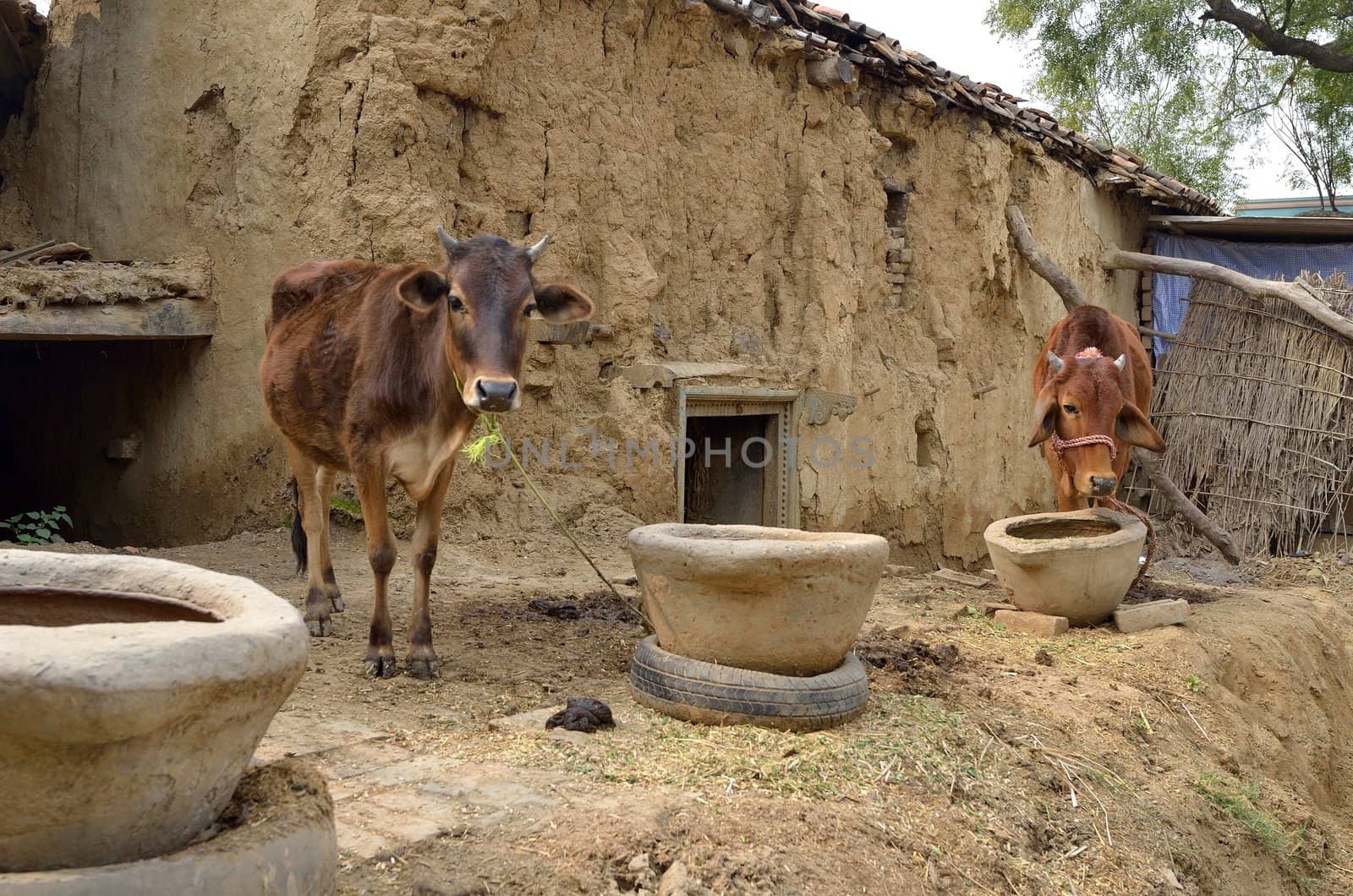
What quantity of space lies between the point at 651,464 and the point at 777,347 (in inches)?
64.4

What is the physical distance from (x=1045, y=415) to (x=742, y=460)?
2679 millimetres

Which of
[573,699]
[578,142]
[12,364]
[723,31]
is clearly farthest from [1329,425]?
[12,364]

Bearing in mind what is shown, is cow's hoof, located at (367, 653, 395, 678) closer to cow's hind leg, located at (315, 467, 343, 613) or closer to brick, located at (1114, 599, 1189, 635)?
cow's hind leg, located at (315, 467, 343, 613)

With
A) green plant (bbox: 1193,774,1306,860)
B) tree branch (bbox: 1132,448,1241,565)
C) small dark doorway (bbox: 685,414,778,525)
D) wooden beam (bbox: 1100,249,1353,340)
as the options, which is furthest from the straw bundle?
green plant (bbox: 1193,774,1306,860)

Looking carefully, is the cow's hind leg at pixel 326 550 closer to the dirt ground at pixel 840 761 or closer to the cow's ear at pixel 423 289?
the dirt ground at pixel 840 761

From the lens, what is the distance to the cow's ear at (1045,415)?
7.32 metres

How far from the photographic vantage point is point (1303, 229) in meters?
13.9

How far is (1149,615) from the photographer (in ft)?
22.5

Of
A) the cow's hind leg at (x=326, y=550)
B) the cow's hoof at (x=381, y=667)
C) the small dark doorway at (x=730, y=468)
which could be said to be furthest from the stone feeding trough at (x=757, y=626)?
the small dark doorway at (x=730, y=468)

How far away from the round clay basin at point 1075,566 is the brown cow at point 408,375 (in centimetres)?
299

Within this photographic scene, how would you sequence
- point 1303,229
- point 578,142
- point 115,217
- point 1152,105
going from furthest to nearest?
point 1152,105, point 1303,229, point 115,217, point 578,142

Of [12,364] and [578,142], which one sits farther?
[12,364]

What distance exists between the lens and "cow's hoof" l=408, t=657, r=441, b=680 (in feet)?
16.0

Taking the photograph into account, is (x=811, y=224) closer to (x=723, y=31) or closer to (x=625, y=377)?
(x=723, y=31)
